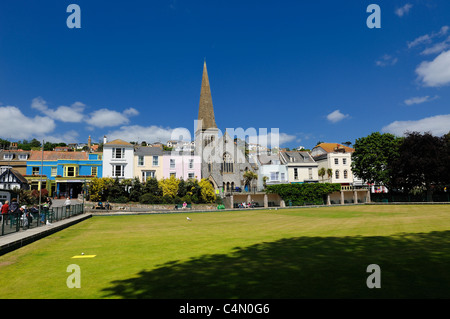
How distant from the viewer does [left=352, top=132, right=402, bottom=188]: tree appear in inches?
2125

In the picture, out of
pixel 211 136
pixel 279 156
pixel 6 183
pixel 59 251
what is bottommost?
pixel 59 251

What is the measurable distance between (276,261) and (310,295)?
303 centimetres

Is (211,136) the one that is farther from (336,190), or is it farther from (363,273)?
(363,273)

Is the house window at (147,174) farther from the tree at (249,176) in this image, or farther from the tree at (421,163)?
the tree at (421,163)

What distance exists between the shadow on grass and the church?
171 feet

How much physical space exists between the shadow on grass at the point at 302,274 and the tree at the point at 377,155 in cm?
4798

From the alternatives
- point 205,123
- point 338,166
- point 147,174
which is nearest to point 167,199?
point 147,174

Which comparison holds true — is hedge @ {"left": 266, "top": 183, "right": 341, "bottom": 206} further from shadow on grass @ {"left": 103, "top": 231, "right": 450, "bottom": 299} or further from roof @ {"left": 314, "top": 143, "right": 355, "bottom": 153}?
shadow on grass @ {"left": 103, "top": 231, "right": 450, "bottom": 299}

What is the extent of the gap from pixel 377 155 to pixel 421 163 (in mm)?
9136

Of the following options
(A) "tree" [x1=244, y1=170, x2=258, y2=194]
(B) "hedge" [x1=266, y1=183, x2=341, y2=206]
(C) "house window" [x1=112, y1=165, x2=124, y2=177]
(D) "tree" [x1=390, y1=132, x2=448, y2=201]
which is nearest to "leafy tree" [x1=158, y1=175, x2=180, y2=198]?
(C) "house window" [x1=112, y1=165, x2=124, y2=177]

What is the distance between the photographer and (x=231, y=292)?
5.93m

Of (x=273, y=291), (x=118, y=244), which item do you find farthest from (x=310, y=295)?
(x=118, y=244)

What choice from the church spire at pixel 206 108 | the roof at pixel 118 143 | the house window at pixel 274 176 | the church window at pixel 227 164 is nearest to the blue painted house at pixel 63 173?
the roof at pixel 118 143

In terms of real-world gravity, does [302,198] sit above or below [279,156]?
below
